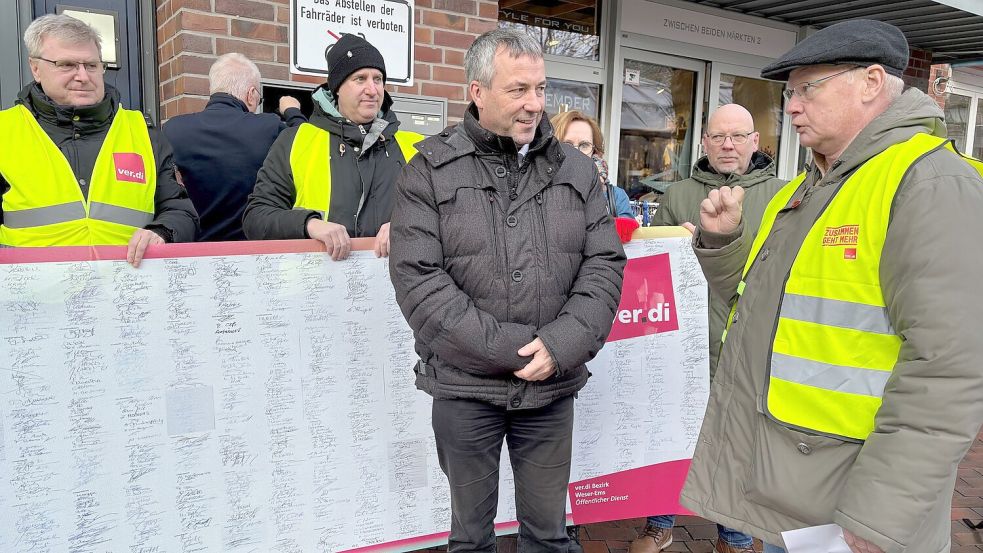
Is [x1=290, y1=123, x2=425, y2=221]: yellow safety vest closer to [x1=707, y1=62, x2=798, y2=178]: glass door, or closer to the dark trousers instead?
the dark trousers

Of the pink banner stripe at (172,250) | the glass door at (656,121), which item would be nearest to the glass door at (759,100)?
the glass door at (656,121)

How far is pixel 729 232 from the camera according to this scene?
6.59ft

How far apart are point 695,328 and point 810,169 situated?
1375mm

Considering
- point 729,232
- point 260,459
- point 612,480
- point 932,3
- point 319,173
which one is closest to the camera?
point 729,232

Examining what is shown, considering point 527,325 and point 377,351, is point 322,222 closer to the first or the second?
point 377,351

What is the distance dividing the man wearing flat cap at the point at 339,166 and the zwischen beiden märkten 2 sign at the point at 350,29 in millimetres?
740

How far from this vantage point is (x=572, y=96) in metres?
6.36

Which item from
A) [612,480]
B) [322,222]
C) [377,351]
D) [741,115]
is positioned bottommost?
[612,480]

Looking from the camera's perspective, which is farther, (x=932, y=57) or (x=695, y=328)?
(x=932, y=57)

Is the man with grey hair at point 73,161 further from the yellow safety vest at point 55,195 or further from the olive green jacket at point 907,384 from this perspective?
the olive green jacket at point 907,384

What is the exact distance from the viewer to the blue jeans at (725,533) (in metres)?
3.10

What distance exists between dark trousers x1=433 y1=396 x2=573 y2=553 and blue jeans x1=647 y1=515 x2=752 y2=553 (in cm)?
103

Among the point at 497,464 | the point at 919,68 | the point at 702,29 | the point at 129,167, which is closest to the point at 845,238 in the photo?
the point at 497,464

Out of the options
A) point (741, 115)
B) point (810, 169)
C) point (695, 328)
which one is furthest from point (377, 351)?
point (741, 115)
